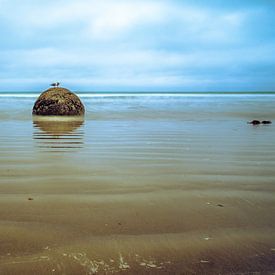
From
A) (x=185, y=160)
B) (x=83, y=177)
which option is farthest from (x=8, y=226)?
(x=185, y=160)

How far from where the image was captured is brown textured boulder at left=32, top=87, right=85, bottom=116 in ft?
34.2

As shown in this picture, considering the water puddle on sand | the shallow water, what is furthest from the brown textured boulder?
the water puddle on sand

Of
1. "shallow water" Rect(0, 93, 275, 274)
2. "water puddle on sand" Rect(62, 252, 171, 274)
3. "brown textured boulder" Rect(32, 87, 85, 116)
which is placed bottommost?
"water puddle on sand" Rect(62, 252, 171, 274)

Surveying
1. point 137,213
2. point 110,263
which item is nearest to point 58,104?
point 137,213

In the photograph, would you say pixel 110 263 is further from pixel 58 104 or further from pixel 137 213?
pixel 58 104

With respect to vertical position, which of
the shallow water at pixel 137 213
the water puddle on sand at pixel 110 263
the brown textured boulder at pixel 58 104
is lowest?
the water puddle on sand at pixel 110 263

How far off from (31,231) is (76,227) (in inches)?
8.5

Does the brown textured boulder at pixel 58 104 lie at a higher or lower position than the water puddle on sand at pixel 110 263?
higher

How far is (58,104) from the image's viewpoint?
10.5 metres

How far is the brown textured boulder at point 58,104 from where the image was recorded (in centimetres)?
1044

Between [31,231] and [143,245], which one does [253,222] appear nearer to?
[143,245]

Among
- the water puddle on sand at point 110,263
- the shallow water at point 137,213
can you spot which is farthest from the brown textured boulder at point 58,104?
the water puddle on sand at point 110,263

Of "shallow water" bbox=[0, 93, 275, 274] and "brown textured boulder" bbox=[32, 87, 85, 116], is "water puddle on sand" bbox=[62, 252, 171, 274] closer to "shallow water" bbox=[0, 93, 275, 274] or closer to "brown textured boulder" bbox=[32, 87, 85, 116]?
"shallow water" bbox=[0, 93, 275, 274]

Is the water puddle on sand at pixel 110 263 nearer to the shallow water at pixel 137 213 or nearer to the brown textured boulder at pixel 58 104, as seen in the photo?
the shallow water at pixel 137 213
